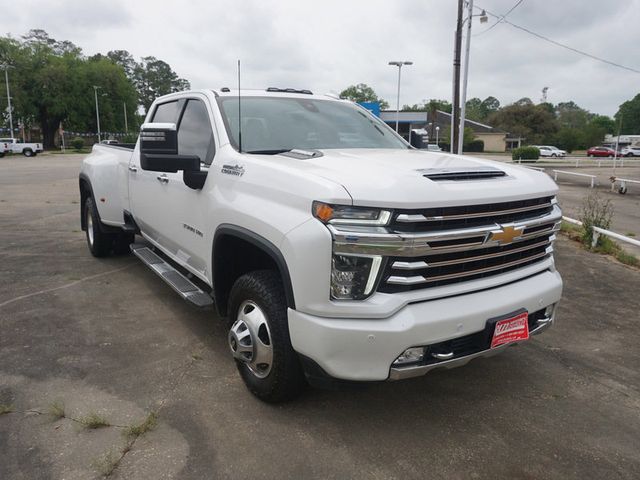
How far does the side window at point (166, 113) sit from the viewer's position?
459 cm

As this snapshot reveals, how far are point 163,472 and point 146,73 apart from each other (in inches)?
4745

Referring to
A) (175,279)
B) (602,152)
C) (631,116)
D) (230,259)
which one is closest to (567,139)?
(602,152)

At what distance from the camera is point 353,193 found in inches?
95.3

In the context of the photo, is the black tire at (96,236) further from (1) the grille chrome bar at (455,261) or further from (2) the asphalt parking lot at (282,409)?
(1) the grille chrome bar at (455,261)

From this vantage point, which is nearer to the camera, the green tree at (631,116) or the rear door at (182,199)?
the rear door at (182,199)

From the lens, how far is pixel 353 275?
2436 millimetres

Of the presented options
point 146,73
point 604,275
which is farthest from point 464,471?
point 146,73

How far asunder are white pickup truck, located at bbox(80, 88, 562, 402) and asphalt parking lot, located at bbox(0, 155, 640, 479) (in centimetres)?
37

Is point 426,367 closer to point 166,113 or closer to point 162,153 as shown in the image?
point 162,153

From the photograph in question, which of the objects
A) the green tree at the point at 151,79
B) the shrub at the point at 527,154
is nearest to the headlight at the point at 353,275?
the shrub at the point at 527,154

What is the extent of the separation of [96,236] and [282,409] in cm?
430

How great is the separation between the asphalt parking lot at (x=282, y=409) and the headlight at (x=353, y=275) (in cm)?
88

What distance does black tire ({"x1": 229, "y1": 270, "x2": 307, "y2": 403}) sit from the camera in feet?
9.07

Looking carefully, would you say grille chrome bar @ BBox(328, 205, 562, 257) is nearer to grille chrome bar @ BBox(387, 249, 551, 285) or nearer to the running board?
grille chrome bar @ BBox(387, 249, 551, 285)
